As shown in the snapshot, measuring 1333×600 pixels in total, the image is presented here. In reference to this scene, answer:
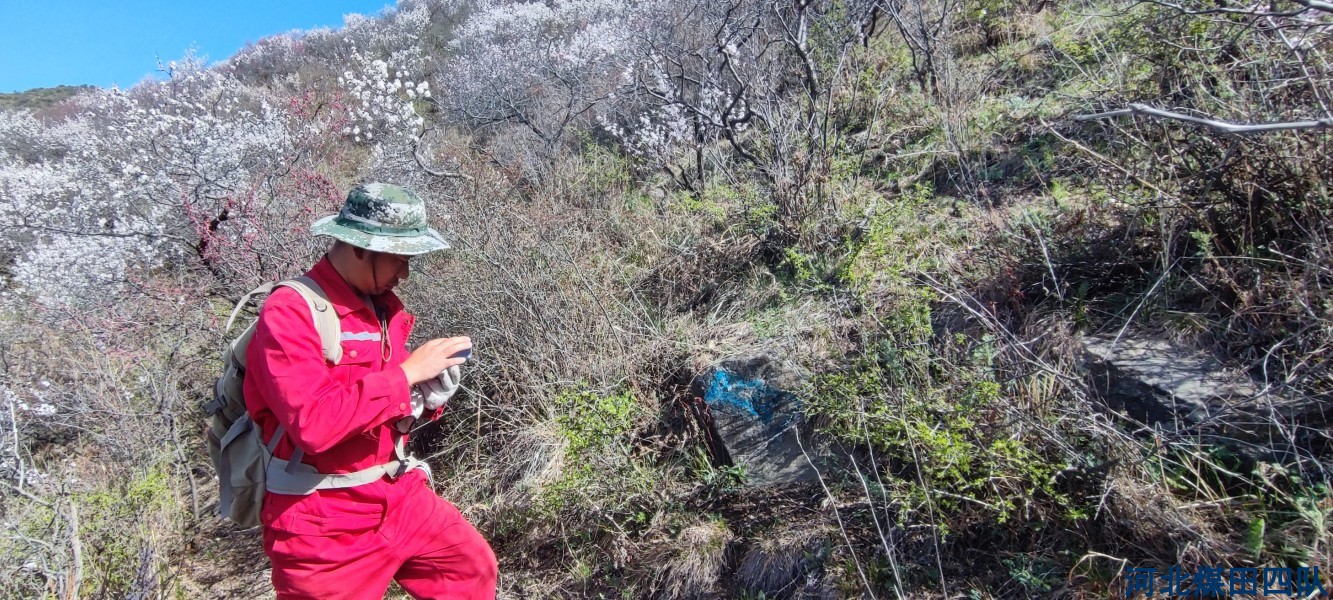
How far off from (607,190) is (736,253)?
2316 mm

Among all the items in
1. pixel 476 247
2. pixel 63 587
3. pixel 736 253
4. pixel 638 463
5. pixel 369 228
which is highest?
pixel 369 228

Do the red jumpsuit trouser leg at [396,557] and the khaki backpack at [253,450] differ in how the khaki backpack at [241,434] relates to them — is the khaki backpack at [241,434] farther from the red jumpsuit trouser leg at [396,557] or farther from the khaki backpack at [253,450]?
the red jumpsuit trouser leg at [396,557]

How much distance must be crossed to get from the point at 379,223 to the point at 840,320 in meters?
2.34

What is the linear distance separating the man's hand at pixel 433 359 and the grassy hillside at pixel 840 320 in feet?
5.11

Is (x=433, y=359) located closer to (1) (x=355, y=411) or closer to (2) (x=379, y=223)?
(1) (x=355, y=411)

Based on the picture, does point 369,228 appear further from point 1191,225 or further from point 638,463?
point 1191,225

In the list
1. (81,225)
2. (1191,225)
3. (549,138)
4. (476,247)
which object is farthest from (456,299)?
(81,225)

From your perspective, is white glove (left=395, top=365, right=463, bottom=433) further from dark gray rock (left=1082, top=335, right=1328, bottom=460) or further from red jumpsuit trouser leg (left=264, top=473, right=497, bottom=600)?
dark gray rock (left=1082, top=335, right=1328, bottom=460)

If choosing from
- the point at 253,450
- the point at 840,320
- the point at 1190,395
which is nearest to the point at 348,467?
the point at 253,450

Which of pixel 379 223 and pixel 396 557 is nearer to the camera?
pixel 379 223

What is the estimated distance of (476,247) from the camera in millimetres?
4645

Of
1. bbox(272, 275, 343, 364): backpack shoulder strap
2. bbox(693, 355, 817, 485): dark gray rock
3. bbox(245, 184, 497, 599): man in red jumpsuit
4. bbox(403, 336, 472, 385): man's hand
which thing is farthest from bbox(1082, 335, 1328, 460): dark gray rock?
bbox(272, 275, 343, 364): backpack shoulder strap

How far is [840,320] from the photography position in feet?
11.7

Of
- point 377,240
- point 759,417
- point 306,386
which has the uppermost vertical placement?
point 377,240
